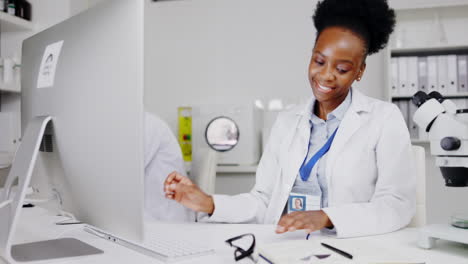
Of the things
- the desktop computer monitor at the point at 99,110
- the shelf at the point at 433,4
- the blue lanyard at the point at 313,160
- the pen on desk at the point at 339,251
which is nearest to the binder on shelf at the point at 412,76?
the shelf at the point at 433,4

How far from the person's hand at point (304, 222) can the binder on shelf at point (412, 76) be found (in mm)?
2292

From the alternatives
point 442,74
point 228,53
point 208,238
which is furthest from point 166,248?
point 228,53

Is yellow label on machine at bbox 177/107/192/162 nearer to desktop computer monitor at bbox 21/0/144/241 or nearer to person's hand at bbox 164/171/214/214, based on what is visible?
person's hand at bbox 164/171/214/214

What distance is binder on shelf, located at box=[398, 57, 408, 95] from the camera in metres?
3.00

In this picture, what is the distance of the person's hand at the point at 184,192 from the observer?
1.12 m

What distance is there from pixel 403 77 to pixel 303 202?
1983 mm

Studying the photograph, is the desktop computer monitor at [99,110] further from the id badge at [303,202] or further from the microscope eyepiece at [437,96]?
the id badge at [303,202]

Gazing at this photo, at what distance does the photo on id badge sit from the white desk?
338 mm

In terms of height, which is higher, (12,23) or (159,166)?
(12,23)

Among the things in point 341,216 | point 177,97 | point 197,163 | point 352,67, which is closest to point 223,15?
point 177,97

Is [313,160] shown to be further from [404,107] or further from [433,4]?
[433,4]

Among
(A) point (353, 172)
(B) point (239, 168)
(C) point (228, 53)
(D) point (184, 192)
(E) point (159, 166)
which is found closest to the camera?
(D) point (184, 192)

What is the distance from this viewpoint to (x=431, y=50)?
9.87ft

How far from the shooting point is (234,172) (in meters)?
3.46
